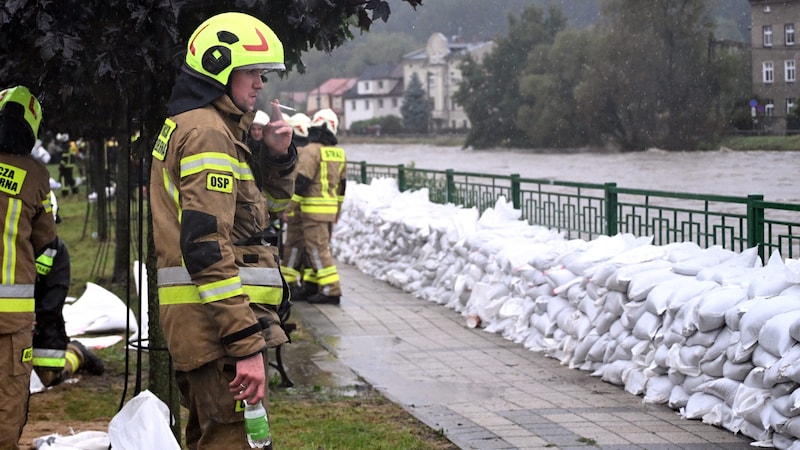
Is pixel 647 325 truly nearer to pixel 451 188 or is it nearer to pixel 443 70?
pixel 451 188

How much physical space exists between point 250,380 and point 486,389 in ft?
13.8

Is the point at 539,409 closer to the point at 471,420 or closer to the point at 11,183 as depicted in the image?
the point at 471,420

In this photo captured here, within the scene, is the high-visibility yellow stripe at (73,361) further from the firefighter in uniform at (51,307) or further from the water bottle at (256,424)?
the water bottle at (256,424)

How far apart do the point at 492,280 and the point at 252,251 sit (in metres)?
6.36

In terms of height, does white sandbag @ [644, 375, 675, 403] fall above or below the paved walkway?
above

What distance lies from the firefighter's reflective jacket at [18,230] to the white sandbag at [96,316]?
4620 mm

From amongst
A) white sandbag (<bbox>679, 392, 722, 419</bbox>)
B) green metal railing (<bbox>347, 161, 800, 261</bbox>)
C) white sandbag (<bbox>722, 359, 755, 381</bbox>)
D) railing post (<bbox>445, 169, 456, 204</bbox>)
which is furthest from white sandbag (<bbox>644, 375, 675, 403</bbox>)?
railing post (<bbox>445, 169, 456, 204</bbox>)

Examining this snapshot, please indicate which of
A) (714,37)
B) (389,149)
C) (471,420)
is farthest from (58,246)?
(389,149)

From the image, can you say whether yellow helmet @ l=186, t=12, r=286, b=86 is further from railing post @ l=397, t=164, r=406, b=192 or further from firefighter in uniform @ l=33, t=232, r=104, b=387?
railing post @ l=397, t=164, r=406, b=192

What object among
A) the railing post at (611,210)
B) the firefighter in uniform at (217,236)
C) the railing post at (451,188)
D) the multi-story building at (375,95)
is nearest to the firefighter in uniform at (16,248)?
the firefighter in uniform at (217,236)

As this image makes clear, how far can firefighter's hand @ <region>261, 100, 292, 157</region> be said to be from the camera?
167 inches

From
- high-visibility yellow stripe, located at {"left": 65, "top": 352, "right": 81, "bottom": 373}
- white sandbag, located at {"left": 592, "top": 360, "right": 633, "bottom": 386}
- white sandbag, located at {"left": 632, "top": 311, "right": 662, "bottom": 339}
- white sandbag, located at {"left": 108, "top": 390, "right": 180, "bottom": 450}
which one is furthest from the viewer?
high-visibility yellow stripe, located at {"left": 65, "top": 352, "right": 81, "bottom": 373}

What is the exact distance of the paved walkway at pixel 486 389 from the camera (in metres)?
5.98

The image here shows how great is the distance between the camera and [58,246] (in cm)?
625
